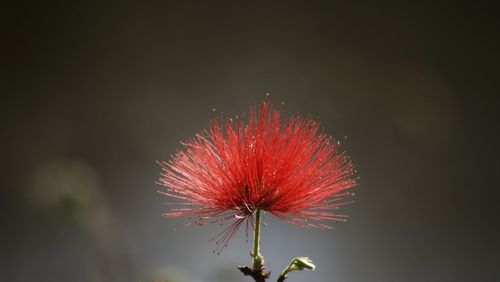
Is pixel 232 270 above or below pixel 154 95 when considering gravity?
below

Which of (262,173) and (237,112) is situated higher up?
(237,112)

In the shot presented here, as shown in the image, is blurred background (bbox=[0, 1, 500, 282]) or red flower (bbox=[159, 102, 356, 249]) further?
blurred background (bbox=[0, 1, 500, 282])

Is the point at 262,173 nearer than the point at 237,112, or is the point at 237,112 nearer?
the point at 262,173

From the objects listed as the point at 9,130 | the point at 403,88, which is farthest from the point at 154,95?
the point at 403,88

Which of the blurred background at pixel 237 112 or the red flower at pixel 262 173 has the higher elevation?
the blurred background at pixel 237 112

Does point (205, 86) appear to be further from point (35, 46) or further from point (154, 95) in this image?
point (35, 46)

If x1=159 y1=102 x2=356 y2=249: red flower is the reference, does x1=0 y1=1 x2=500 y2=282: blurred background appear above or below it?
above

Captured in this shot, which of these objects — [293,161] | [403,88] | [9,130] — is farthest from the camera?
[403,88]

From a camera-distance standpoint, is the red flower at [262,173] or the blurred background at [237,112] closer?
the red flower at [262,173]
